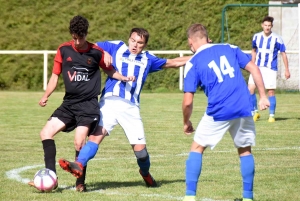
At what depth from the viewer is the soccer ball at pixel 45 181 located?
23.3 ft

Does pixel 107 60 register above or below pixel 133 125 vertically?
above

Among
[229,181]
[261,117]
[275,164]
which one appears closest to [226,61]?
[229,181]

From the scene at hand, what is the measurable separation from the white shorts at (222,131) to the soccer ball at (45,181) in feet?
5.06

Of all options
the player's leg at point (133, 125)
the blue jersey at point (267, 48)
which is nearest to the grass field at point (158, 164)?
the player's leg at point (133, 125)

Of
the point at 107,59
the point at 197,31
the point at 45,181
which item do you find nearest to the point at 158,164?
the point at 107,59

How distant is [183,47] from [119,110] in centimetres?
1970

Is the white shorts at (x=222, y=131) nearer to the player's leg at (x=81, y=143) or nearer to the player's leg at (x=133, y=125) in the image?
the player's leg at (x=133, y=125)

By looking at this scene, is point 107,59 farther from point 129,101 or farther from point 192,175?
point 192,175

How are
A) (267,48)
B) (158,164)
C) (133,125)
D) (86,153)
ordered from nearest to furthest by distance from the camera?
(86,153) → (133,125) → (158,164) → (267,48)

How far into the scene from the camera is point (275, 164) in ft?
29.9

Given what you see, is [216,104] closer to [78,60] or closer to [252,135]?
[252,135]

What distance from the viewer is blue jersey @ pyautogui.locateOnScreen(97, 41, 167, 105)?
7562 millimetres

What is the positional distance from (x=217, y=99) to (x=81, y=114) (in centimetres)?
160

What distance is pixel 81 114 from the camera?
738 cm
